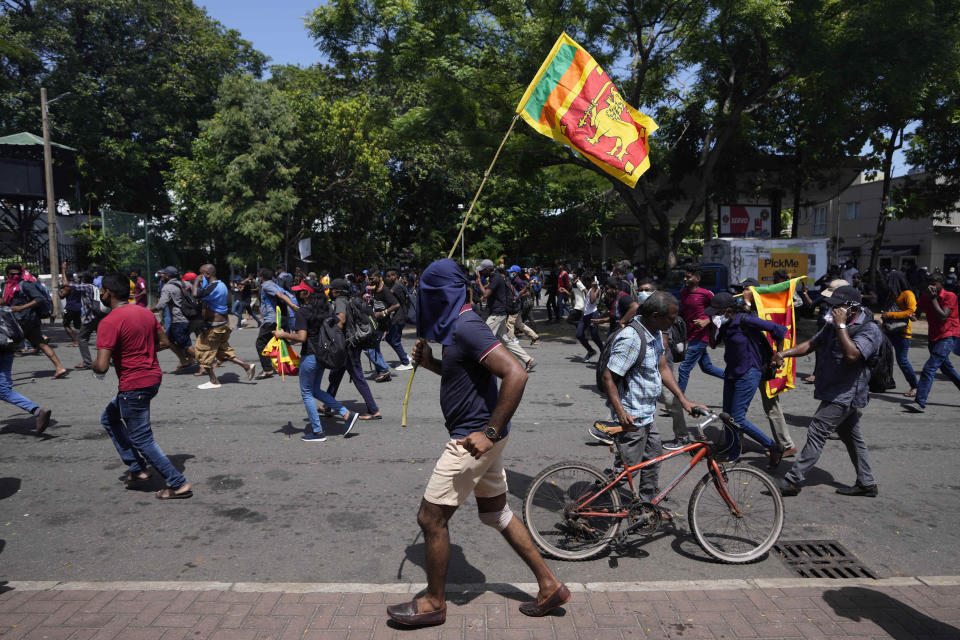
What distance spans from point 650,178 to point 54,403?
20053 mm

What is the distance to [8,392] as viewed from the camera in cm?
694

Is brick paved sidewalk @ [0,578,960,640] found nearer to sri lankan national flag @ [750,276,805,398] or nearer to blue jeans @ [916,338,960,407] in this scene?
sri lankan national flag @ [750,276,805,398]

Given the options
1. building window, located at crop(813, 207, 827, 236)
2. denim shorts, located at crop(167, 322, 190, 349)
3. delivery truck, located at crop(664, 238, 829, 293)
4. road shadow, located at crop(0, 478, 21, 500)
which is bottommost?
road shadow, located at crop(0, 478, 21, 500)

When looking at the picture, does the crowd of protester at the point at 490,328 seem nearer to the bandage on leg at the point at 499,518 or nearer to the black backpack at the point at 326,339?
the black backpack at the point at 326,339

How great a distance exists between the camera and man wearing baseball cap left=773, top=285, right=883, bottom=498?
16.8 feet

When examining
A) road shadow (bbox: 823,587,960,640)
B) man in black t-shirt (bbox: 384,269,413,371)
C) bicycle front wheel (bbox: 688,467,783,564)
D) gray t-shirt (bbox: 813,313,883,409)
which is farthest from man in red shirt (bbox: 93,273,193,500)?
man in black t-shirt (bbox: 384,269,413,371)

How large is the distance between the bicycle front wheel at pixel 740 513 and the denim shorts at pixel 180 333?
8682 mm

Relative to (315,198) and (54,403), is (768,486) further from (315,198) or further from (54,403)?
(315,198)

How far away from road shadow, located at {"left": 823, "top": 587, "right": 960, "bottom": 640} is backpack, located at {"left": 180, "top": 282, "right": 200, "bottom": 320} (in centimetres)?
935

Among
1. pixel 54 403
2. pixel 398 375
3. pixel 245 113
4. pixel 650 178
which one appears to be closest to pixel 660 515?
pixel 398 375

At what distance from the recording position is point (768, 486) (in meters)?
4.21

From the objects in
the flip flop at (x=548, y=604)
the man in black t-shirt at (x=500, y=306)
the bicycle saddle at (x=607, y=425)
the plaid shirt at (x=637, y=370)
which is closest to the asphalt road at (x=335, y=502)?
the bicycle saddle at (x=607, y=425)

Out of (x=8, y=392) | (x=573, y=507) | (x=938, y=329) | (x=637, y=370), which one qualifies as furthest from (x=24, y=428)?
(x=938, y=329)

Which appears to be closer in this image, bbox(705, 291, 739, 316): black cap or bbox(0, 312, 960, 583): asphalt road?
bbox(0, 312, 960, 583): asphalt road
